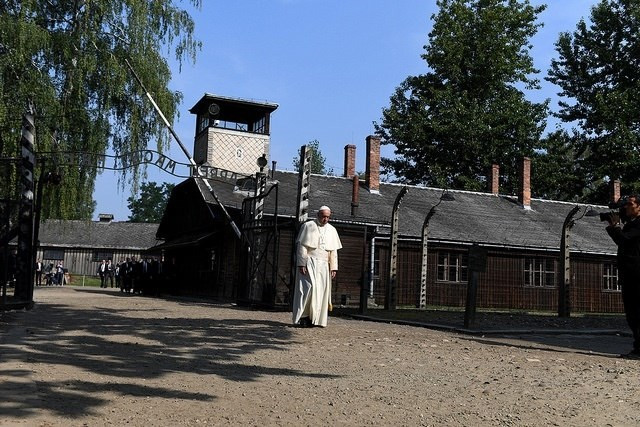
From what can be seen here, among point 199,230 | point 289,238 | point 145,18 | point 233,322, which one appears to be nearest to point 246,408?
point 233,322

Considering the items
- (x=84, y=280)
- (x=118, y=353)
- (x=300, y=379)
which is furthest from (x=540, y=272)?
(x=84, y=280)

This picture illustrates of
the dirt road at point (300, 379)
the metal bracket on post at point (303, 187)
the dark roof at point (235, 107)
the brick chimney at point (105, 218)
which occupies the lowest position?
the dirt road at point (300, 379)

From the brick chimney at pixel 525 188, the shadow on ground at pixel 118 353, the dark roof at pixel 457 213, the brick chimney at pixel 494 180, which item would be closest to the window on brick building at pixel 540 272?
the dark roof at pixel 457 213

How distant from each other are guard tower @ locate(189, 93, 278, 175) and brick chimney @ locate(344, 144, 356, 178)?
4.47 metres

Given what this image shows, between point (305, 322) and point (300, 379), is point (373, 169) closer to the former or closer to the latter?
point (305, 322)

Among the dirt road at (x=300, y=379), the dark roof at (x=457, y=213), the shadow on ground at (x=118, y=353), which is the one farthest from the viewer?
the dark roof at (x=457, y=213)

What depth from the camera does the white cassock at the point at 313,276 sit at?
39.9 feet

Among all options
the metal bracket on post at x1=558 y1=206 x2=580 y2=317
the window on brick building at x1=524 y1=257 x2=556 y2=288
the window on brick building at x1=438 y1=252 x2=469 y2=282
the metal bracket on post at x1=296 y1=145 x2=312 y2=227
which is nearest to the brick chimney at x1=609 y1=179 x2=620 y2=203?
the window on brick building at x1=524 y1=257 x2=556 y2=288

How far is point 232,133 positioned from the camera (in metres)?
35.4

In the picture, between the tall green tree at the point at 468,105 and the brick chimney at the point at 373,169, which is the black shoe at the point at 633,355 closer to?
the brick chimney at the point at 373,169

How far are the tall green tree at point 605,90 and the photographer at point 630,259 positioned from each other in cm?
3376

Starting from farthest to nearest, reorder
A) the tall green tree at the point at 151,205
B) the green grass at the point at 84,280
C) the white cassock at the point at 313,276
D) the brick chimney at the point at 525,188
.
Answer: the tall green tree at the point at 151,205
the green grass at the point at 84,280
the brick chimney at the point at 525,188
the white cassock at the point at 313,276

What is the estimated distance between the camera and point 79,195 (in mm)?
23375

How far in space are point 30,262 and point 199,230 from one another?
761 inches
